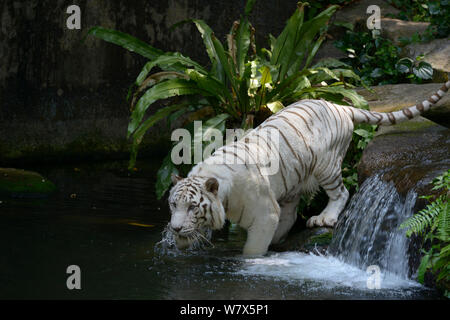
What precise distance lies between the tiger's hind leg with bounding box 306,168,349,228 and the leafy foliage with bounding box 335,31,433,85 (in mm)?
2661

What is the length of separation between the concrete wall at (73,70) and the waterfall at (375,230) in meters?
4.68

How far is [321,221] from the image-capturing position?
5691 mm

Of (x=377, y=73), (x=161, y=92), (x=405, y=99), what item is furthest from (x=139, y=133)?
(x=377, y=73)

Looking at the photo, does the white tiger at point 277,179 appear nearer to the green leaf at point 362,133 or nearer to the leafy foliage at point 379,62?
the green leaf at point 362,133

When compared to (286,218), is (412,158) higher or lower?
higher

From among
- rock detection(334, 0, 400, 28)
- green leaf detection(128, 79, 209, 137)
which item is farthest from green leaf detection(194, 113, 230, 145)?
rock detection(334, 0, 400, 28)

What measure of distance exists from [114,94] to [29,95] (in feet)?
3.84

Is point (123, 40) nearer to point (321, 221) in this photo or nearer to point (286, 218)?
point (286, 218)

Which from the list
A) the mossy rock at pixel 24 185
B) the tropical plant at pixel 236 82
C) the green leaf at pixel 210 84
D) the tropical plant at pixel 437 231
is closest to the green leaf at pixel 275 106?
the tropical plant at pixel 236 82

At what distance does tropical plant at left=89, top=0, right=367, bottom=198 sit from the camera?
6312mm

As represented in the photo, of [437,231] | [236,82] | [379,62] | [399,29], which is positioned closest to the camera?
[437,231]

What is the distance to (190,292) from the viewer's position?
4.18m

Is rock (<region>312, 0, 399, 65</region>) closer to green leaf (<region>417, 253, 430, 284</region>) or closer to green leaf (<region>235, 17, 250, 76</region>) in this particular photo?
green leaf (<region>235, 17, 250, 76</region>)

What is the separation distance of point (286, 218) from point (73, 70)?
436 cm
